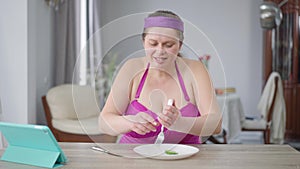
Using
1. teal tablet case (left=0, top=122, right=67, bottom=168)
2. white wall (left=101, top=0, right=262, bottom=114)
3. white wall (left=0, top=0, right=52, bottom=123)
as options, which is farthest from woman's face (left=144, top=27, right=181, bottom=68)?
white wall (left=101, top=0, right=262, bottom=114)

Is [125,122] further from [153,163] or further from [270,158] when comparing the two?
[270,158]

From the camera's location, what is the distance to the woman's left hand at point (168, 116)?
1.26 m

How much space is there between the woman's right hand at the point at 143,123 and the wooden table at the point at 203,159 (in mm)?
91

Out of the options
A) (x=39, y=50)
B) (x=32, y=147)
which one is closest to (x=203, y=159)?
(x=32, y=147)

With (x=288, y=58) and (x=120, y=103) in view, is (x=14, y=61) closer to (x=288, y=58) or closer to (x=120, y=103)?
(x=120, y=103)

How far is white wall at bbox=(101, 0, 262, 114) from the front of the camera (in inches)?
238

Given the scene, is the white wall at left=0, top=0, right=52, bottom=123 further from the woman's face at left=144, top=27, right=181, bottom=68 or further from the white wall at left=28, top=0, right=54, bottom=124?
the woman's face at left=144, top=27, right=181, bottom=68

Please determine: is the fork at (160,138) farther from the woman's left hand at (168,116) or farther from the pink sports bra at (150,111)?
the woman's left hand at (168,116)

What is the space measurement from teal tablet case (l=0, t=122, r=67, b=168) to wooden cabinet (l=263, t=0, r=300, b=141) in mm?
4697

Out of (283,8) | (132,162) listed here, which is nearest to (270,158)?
(132,162)

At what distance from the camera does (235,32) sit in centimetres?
607

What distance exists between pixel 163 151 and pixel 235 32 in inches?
195

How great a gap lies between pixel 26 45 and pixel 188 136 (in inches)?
87.9

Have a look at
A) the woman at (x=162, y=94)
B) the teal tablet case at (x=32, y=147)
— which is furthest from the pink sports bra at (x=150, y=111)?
the teal tablet case at (x=32, y=147)
